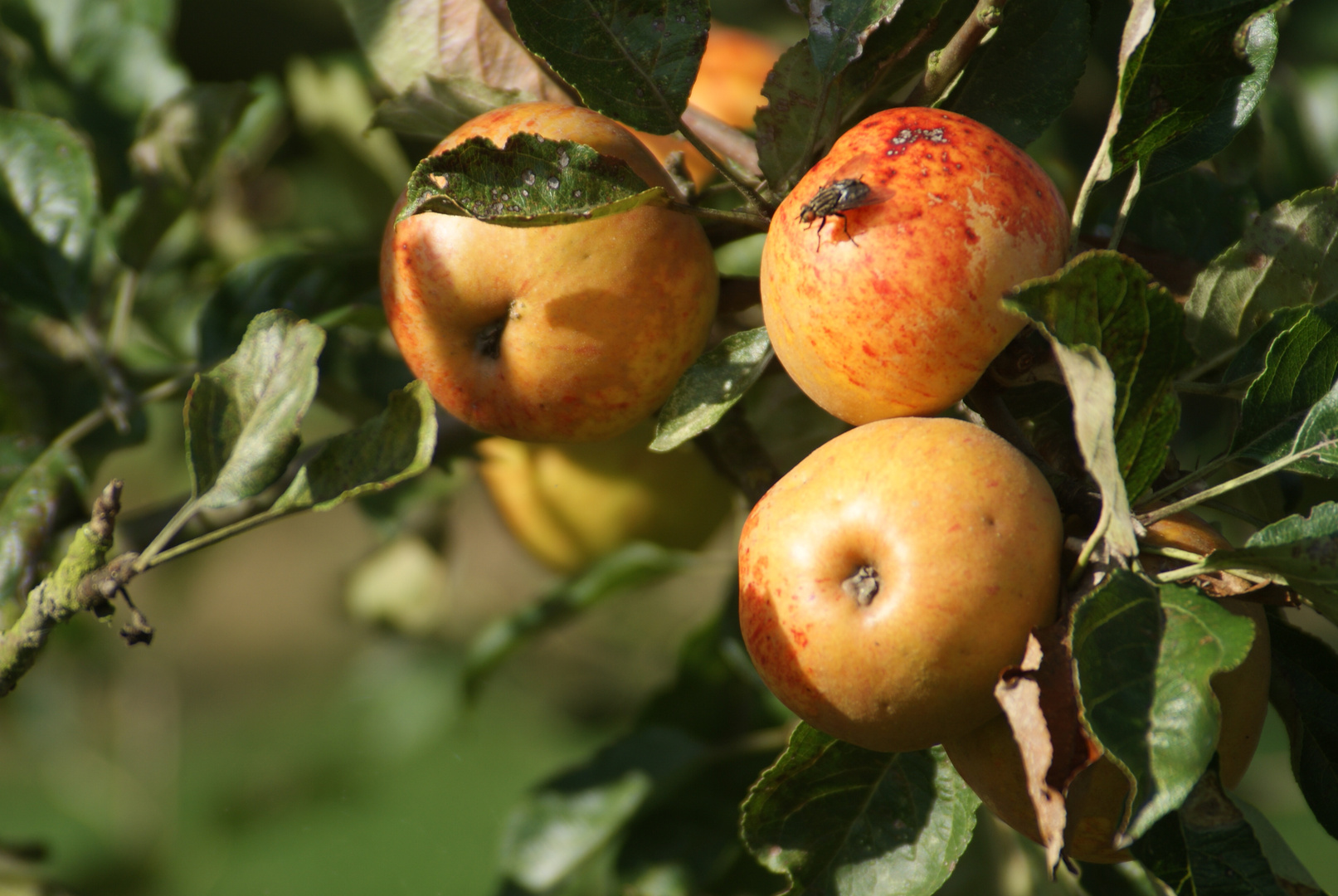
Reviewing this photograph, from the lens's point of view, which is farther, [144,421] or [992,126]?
[144,421]

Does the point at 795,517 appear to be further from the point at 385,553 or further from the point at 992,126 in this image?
the point at 385,553

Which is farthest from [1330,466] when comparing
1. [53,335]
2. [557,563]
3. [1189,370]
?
[53,335]

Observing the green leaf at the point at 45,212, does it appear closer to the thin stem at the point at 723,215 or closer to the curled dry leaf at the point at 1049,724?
the thin stem at the point at 723,215

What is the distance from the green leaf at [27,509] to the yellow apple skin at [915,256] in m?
0.81

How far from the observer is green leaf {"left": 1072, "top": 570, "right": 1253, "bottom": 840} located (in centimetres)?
56

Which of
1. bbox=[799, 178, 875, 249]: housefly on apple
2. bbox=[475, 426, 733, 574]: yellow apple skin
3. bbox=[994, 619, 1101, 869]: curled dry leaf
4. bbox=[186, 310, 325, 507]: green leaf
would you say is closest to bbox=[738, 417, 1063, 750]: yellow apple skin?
bbox=[994, 619, 1101, 869]: curled dry leaf

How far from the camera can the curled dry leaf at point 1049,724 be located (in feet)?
1.95

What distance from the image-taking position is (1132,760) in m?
0.56

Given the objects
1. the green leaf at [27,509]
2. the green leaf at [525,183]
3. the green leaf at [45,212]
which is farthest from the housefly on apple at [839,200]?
the green leaf at [45,212]

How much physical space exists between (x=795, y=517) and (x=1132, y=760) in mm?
242

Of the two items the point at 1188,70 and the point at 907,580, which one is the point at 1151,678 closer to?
the point at 907,580

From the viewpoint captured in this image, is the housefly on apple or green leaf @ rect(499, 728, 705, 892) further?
green leaf @ rect(499, 728, 705, 892)

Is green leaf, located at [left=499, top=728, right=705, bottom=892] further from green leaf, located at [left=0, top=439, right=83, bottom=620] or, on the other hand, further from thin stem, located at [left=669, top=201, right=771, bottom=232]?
thin stem, located at [left=669, top=201, right=771, bottom=232]

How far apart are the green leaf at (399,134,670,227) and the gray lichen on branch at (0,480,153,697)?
34 centimetres
